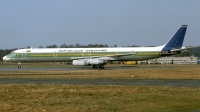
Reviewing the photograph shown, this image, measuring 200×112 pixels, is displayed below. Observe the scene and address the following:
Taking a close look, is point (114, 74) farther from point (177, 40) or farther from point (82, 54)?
point (177, 40)

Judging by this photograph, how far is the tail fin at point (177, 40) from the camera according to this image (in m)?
59.2

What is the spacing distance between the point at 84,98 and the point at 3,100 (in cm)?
357

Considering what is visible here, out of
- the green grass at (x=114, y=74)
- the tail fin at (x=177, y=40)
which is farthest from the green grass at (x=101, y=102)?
the tail fin at (x=177, y=40)

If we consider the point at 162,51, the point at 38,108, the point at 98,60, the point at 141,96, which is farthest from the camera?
the point at 162,51

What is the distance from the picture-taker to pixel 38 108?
474 inches

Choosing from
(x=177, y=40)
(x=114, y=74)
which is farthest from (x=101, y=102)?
(x=177, y=40)

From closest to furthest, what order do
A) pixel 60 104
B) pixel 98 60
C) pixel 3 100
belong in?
pixel 60 104
pixel 3 100
pixel 98 60

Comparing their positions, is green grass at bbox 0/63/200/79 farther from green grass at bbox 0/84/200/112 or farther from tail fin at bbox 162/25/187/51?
tail fin at bbox 162/25/187/51

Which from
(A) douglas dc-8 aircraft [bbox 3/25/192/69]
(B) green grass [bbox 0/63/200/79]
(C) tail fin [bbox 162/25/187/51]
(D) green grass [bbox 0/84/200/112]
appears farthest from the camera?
(C) tail fin [bbox 162/25/187/51]

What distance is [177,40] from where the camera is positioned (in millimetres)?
59812

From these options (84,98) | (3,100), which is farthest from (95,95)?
(3,100)

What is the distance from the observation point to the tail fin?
59219 mm

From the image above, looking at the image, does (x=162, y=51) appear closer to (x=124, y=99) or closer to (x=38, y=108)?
(x=124, y=99)

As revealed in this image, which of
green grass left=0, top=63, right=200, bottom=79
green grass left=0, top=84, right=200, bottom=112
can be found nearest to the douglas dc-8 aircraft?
green grass left=0, top=63, right=200, bottom=79
